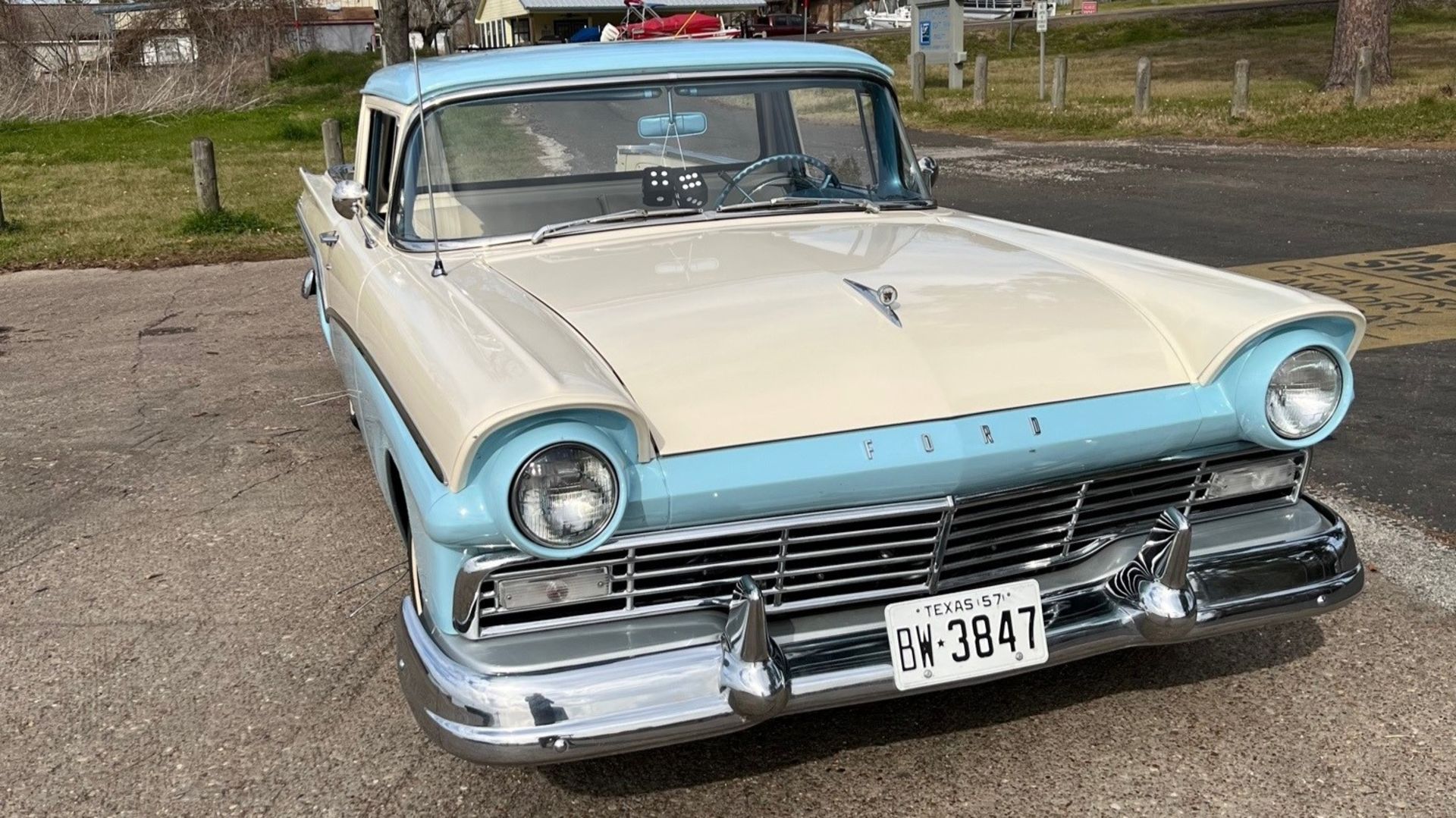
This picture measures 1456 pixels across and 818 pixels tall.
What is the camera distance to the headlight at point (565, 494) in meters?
2.32

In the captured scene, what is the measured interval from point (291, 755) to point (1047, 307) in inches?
78.4

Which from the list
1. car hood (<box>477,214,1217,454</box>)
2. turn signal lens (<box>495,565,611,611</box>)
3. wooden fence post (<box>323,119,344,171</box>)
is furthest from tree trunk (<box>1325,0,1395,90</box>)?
turn signal lens (<box>495,565,611,611</box>)

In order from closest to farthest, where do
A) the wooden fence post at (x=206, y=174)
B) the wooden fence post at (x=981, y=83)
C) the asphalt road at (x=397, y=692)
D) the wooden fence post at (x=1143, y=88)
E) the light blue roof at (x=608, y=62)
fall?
the asphalt road at (x=397, y=692) < the light blue roof at (x=608, y=62) < the wooden fence post at (x=206, y=174) < the wooden fence post at (x=1143, y=88) < the wooden fence post at (x=981, y=83)

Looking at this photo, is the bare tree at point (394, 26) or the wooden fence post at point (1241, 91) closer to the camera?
the wooden fence post at point (1241, 91)

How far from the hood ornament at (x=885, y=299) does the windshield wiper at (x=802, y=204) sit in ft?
Result: 2.96

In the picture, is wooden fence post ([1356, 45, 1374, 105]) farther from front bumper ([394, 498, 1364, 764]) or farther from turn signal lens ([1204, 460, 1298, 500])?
front bumper ([394, 498, 1364, 764])

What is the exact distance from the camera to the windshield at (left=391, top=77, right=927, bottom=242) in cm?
363

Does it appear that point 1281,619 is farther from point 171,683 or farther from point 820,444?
point 171,683

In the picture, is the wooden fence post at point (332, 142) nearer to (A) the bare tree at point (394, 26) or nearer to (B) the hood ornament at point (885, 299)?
(B) the hood ornament at point (885, 299)

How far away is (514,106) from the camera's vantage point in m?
3.66

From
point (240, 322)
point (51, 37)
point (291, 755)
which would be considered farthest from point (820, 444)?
point (51, 37)

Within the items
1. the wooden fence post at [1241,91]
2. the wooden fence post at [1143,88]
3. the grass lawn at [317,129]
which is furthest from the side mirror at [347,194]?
the wooden fence post at [1143,88]

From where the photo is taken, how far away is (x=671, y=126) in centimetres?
376

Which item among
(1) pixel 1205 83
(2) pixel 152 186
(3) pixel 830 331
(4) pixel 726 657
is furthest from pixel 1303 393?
(1) pixel 1205 83
